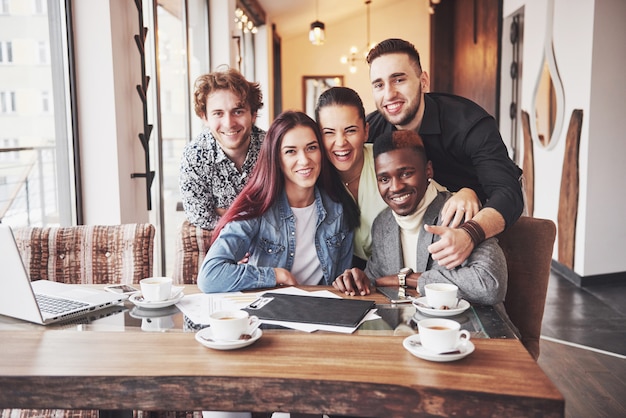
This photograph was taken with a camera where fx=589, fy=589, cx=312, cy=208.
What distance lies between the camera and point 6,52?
2250 mm

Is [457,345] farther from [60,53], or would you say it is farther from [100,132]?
[60,53]

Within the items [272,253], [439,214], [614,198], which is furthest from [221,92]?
[614,198]

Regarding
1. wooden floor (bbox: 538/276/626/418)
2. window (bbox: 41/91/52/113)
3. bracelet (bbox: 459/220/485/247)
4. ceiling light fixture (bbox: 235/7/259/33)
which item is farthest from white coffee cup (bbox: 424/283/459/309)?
ceiling light fixture (bbox: 235/7/259/33)

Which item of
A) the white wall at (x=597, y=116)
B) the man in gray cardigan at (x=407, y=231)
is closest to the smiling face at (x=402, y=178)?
the man in gray cardigan at (x=407, y=231)

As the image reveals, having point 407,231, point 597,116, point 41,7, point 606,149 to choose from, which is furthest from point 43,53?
point 606,149

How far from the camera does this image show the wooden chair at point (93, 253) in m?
2.04

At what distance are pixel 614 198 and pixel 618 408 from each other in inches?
103

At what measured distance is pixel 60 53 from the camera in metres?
2.69

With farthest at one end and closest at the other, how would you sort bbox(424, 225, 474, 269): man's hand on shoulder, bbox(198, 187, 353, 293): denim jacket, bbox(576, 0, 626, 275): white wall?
1. bbox(576, 0, 626, 275): white wall
2. bbox(198, 187, 353, 293): denim jacket
3. bbox(424, 225, 474, 269): man's hand on shoulder

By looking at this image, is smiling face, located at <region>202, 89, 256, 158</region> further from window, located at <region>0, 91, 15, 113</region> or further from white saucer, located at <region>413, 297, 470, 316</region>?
white saucer, located at <region>413, 297, 470, 316</region>

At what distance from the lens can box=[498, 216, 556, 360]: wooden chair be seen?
2.03 metres

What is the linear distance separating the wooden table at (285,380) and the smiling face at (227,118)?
1354mm

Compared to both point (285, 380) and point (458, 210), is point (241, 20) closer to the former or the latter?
point (458, 210)

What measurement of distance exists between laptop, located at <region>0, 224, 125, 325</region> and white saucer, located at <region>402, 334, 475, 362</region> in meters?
0.86
